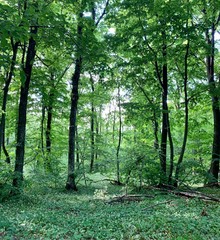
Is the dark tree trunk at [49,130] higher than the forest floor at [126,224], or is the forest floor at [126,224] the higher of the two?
the dark tree trunk at [49,130]

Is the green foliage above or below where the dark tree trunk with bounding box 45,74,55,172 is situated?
below

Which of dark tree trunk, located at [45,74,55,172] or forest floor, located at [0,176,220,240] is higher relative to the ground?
dark tree trunk, located at [45,74,55,172]

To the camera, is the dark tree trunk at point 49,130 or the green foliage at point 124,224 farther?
the dark tree trunk at point 49,130

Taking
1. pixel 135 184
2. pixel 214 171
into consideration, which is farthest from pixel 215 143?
pixel 135 184

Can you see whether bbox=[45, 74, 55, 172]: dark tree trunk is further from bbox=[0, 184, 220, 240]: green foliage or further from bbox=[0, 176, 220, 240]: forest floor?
bbox=[0, 184, 220, 240]: green foliage

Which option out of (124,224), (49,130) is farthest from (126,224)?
(49,130)

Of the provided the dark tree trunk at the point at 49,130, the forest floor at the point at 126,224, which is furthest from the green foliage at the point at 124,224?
the dark tree trunk at the point at 49,130

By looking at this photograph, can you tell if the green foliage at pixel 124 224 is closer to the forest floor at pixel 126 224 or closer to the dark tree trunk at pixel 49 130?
the forest floor at pixel 126 224

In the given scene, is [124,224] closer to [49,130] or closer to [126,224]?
[126,224]

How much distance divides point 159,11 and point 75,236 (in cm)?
749

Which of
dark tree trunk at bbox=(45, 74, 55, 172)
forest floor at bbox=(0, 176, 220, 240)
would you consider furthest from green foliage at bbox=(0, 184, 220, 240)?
dark tree trunk at bbox=(45, 74, 55, 172)

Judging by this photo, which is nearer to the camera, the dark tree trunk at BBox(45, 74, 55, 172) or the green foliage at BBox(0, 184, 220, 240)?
the green foliage at BBox(0, 184, 220, 240)

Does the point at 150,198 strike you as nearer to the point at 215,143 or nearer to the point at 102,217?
the point at 102,217

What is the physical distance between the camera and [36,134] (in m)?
17.3
